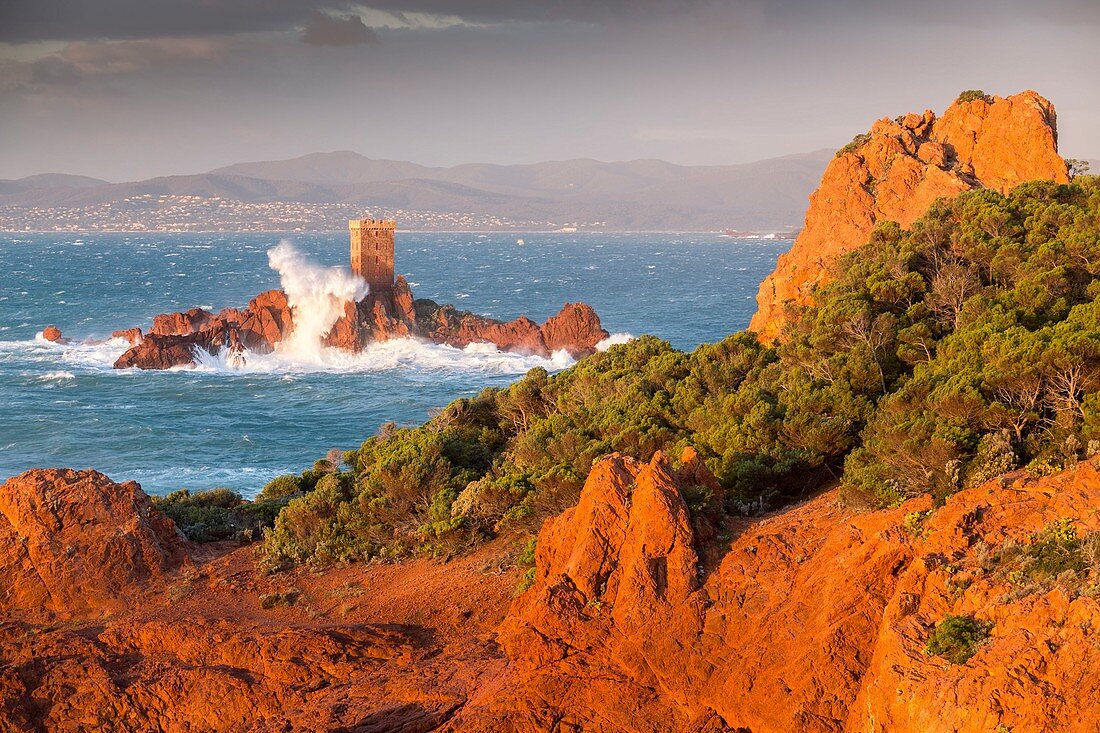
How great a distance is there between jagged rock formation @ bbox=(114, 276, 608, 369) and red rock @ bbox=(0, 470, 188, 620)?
42346mm

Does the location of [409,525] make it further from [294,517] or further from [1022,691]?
[1022,691]

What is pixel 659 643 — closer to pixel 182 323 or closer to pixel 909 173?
pixel 909 173

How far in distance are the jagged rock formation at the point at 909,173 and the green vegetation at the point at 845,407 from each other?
9.78 feet

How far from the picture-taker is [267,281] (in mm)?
109062

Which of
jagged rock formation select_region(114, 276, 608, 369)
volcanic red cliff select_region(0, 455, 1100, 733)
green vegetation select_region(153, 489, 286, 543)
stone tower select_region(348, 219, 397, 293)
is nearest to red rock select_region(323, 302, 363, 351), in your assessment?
jagged rock formation select_region(114, 276, 608, 369)

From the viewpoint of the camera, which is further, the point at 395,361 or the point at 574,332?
the point at 395,361

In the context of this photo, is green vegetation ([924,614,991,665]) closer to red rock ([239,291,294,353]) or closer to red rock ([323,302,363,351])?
red rock ([323,302,363,351])

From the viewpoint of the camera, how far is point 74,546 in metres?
14.0

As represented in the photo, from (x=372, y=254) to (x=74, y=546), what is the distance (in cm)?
5436

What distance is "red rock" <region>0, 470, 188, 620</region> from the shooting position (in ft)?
44.2

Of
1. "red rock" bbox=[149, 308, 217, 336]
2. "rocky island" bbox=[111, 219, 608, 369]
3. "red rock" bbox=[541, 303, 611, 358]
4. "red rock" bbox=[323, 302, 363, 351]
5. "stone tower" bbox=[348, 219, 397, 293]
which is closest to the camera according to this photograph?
"rocky island" bbox=[111, 219, 608, 369]

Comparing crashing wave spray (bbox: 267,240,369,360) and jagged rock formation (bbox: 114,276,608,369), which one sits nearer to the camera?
jagged rock formation (bbox: 114,276,608,369)

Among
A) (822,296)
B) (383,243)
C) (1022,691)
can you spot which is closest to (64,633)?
(1022,691)

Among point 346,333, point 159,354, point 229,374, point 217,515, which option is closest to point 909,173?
point 217,515
